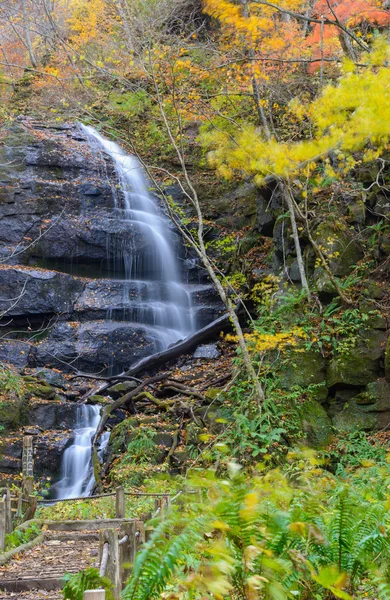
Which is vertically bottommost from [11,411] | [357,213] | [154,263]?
[11,411]

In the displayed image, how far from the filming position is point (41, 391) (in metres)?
12.6

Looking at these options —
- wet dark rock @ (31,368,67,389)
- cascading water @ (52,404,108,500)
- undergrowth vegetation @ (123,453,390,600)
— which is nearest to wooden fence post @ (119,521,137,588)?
undergrowth vegetation @ (123,453,390,600)

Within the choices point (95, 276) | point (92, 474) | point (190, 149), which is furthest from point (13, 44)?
point (92, 474)

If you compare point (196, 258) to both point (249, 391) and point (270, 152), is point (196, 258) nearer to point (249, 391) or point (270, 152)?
point (249, 391)

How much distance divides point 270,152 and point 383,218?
3.86 m

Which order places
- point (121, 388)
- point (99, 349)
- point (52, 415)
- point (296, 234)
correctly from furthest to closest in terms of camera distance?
1. point (99, 349)
2. point (121, 388)
3. point (52, 415)
4. point (296, 234)

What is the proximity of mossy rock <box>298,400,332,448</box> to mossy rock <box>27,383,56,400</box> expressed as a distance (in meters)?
6.15

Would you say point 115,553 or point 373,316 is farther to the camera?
point 373,316

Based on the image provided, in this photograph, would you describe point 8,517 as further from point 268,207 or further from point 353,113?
point 268,207

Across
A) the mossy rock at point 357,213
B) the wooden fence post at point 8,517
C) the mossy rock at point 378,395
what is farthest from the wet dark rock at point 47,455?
the mossy rock at point 357,213

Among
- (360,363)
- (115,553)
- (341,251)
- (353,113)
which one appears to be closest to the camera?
(115,553)

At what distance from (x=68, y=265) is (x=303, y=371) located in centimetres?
963

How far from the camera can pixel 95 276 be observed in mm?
17125

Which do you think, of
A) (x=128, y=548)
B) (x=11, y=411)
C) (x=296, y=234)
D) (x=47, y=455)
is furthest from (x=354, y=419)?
(x=11, y=411)
